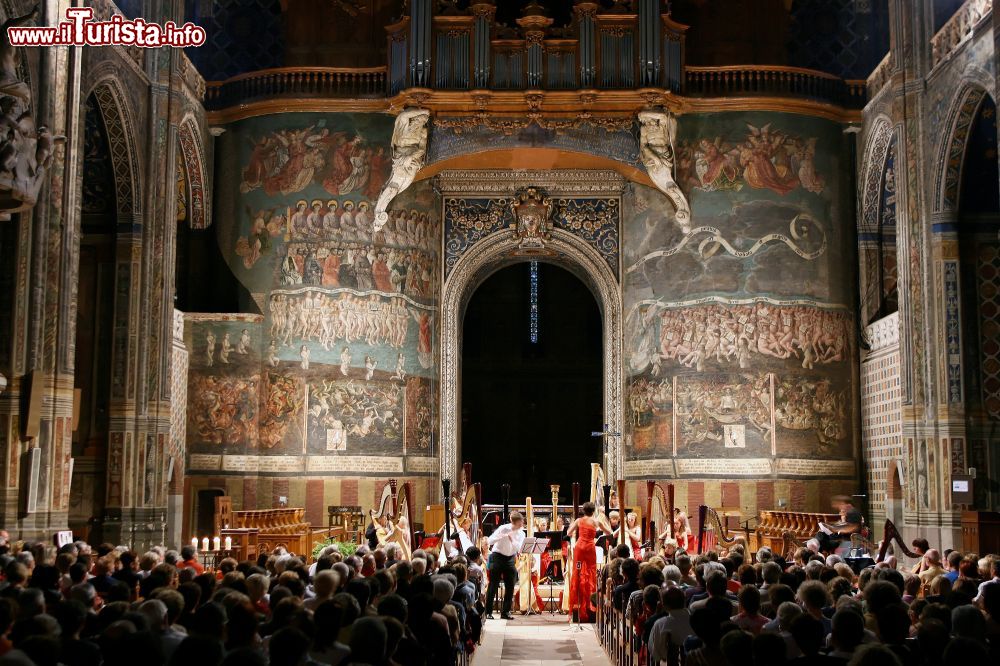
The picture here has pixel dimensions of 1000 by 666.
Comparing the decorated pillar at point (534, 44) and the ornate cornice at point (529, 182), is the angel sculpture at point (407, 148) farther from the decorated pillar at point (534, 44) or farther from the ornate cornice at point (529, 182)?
the decorated pillar at point (534, 44)

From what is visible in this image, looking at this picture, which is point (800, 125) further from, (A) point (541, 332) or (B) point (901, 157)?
(A) point (541, 332)

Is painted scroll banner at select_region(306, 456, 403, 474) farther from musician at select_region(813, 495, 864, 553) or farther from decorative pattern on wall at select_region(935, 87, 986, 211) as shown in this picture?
decorative pattern on wall at select_region(935, 87, 986, 211)

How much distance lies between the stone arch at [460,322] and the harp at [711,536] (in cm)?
412

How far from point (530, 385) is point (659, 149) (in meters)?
15.6

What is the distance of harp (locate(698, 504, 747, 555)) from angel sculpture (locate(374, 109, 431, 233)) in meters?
10.0

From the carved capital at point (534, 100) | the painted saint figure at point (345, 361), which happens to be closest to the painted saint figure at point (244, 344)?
the painted saint figure at point (345, 361)

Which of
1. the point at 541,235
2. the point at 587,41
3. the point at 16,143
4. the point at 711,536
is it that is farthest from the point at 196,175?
the point at 711,536

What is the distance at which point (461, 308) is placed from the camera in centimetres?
2942

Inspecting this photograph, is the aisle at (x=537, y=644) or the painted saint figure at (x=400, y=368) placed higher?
the painted saint figure at (x=400, y=368)

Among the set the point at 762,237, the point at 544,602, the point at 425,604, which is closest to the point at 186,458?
the point at 544,602

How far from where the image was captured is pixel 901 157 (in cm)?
2253

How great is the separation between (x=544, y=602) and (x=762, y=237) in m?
10.7

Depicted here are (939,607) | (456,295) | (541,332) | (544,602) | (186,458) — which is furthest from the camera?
(541,332)

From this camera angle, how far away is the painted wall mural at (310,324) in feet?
87.4
